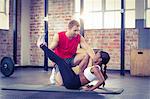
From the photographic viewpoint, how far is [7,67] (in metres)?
6.45

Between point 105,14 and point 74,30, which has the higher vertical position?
point 105,14

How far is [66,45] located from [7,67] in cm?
239

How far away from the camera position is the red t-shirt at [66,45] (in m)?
4.41

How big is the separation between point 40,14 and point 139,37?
2.88 m

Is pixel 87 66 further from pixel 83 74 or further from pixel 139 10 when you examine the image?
pixel 139 10

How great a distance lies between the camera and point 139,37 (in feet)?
25.3

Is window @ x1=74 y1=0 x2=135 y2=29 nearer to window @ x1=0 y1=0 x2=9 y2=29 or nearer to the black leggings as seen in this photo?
window @ x1=0 y1=0 x2=9 y2=29

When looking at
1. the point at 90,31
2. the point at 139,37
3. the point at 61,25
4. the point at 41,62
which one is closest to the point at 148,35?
the point at 139,37

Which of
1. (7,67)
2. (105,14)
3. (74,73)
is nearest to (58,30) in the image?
(105,14)

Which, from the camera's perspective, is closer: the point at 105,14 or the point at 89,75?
the point at 89,75

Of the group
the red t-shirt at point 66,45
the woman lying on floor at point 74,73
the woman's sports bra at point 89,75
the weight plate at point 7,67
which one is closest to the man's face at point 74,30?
the red t-shirt at point 66,45

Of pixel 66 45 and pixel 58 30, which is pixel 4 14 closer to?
pixel 58 30

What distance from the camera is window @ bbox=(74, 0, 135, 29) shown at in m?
7.95

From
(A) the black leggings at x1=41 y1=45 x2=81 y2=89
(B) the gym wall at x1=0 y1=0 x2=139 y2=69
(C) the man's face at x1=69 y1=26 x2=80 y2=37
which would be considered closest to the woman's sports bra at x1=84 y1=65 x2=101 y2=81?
(A) the black leggings at x1=41 y1=45 x2=81 y2=89
